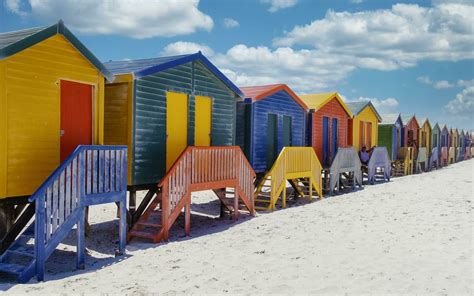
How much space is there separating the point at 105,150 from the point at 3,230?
2223mm

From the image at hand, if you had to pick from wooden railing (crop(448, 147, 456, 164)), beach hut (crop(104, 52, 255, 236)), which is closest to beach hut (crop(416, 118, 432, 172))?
wooden railing (crop(448, 147, 456, 164))

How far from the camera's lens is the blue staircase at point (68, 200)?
299 inches

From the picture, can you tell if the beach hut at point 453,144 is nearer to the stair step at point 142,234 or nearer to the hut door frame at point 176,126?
the hut door frame at point 176,126

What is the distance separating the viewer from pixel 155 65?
430 inches

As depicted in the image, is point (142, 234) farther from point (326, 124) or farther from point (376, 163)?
point (376, 163)

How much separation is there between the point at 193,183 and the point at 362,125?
15.3m

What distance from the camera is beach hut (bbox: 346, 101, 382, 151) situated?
23094 millimetres

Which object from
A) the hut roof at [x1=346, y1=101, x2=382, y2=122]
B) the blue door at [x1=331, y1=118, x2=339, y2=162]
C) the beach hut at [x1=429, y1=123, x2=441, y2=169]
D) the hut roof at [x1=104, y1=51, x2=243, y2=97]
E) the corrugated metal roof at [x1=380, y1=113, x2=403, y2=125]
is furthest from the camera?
the beach hut at [x1=429, y1=123, x2=441, y2=169]

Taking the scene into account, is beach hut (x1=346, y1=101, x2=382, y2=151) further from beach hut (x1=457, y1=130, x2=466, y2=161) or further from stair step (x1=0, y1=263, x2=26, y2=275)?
beach hut (x1=457, y1=130, x2=466, y2=161)

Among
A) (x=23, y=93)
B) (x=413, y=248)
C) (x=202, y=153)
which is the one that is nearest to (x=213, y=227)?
(x=202, y=153)

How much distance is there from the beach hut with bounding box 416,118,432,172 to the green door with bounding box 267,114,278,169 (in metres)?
20.2

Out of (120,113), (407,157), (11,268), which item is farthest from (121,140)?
(407,157)

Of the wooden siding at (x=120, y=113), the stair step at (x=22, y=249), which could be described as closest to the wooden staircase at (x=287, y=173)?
the wooden siding at (x=120, y=113)

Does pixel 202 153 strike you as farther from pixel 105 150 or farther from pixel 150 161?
pixel 105 150
